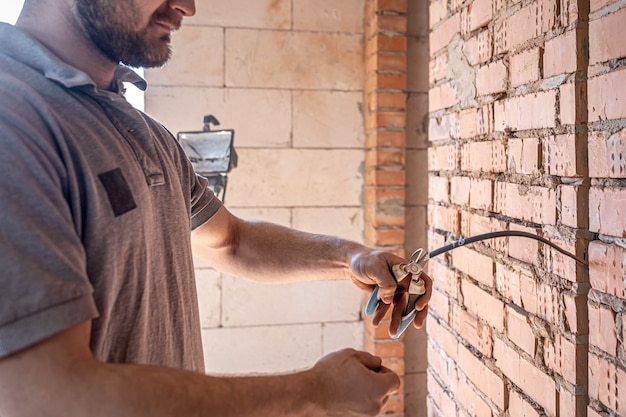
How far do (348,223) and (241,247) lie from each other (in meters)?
1.34

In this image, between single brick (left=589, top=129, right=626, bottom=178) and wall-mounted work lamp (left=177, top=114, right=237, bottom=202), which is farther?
wall-mounted work lamp (left=177, top=114, right=237, bottom=202)

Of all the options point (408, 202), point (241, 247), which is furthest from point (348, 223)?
point (241, 247)

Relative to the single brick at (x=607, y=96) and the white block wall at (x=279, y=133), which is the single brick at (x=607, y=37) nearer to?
the single brick at (x=607, y=96)

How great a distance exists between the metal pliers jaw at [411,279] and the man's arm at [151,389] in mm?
343

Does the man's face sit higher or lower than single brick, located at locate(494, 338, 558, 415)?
higher

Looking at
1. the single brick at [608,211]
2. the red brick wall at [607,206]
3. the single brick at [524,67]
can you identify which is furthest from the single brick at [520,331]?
the single brick at [524,67]

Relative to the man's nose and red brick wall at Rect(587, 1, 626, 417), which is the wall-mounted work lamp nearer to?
the man's nose

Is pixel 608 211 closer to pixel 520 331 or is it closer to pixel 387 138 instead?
pixel 520 331

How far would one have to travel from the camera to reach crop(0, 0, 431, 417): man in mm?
575

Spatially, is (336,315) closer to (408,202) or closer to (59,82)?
(408,202)

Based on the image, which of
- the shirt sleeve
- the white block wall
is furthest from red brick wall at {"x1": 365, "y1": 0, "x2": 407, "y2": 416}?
the shirt sleeve

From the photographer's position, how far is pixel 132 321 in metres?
0.82

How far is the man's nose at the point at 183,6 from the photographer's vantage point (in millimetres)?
995

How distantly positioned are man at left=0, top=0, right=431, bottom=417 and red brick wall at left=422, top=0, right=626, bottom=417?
9.7 inches
